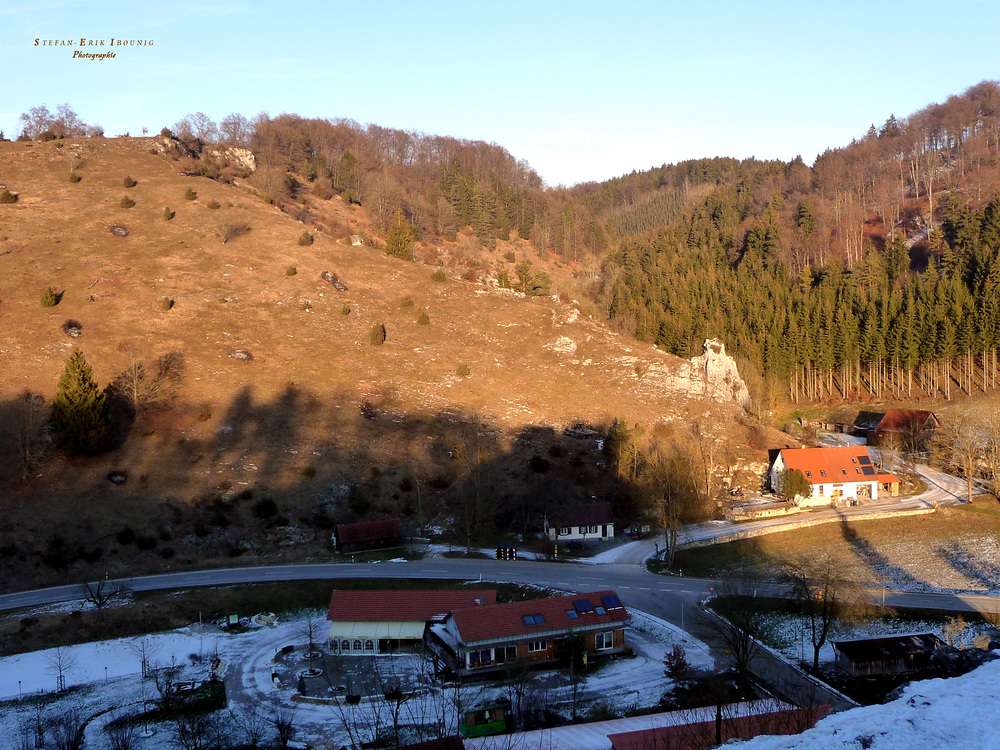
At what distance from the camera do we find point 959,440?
213 ft

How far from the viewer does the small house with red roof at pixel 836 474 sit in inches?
2505

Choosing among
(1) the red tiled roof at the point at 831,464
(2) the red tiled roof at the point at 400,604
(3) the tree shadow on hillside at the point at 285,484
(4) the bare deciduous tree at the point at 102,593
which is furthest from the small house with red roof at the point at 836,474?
(4) the bare deciduous tree at the point at 102,593

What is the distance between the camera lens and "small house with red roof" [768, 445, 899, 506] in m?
63.6

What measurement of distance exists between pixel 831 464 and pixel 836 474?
1156 mm

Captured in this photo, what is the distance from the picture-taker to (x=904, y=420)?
76.2 metres

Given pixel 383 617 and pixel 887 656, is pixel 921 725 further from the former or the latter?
pixel 383 617

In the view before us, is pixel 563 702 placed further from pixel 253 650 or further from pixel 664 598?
pixel 253 650

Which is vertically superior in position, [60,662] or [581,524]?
[581,524]

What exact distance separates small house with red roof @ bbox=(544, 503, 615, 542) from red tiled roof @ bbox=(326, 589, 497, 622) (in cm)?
1778

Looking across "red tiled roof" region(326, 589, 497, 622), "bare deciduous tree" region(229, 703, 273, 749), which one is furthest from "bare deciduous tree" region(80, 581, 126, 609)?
"bare deciduous tree" region(229, 703, 273, 749)

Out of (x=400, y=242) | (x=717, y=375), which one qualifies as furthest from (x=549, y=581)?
(x=400, y=242)

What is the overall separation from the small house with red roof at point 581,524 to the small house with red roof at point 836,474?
18.5 m

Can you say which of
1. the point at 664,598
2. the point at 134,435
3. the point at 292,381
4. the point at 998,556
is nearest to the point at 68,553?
the point at 134,435

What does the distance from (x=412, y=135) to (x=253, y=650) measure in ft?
528
